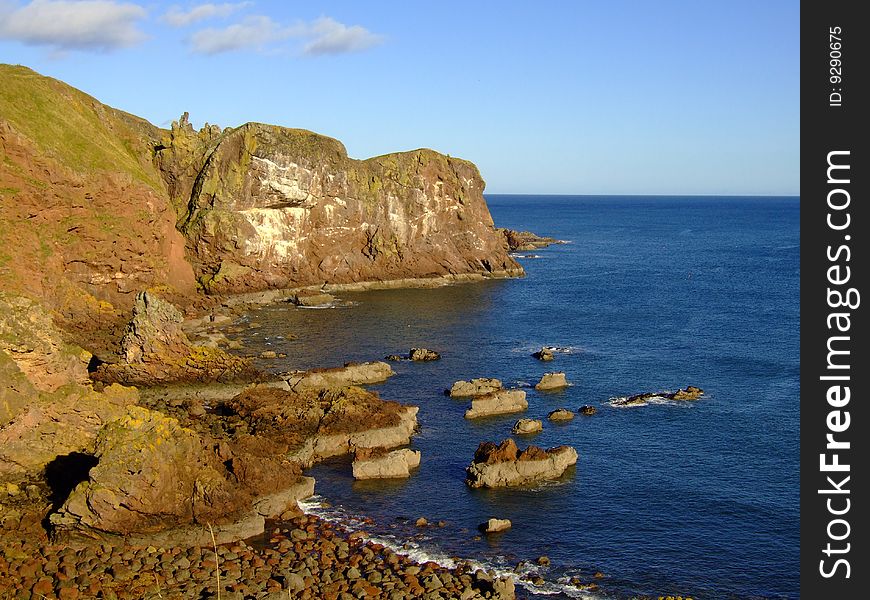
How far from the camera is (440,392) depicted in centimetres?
7988

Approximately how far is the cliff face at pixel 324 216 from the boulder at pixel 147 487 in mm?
79273

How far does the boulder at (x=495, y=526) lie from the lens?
50.2 m

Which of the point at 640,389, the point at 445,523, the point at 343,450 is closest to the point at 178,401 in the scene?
the point at 343,450

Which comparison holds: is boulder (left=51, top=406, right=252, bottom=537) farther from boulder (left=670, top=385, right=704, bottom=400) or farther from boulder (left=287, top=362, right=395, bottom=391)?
boulder (left=670, top=385, right=704, bottom=400)

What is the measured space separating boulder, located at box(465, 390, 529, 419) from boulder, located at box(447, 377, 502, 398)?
2.13 m

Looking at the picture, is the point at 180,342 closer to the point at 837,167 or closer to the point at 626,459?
the point at 626,459

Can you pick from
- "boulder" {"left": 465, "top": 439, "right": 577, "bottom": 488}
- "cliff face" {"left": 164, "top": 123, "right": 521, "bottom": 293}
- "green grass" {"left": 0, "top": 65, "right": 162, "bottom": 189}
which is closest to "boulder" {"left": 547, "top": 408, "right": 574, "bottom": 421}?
"boulder" {"left": 465, "top": 439, "right": 577, "bottom": 488}

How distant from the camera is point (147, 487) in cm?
4644

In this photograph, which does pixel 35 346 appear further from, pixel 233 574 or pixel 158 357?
pixel 233 574

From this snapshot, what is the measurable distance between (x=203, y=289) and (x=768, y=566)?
317 feet

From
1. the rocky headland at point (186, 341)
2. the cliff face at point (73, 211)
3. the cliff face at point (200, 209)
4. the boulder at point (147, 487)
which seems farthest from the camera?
the cliff face at point (200, 209)

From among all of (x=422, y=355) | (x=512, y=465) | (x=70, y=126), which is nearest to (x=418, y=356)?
(x=422, y=355)

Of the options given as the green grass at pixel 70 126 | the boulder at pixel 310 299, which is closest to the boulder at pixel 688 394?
the boulder at pixel 310 299

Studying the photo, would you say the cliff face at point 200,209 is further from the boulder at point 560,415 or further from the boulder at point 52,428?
the boulder at point 560,415
